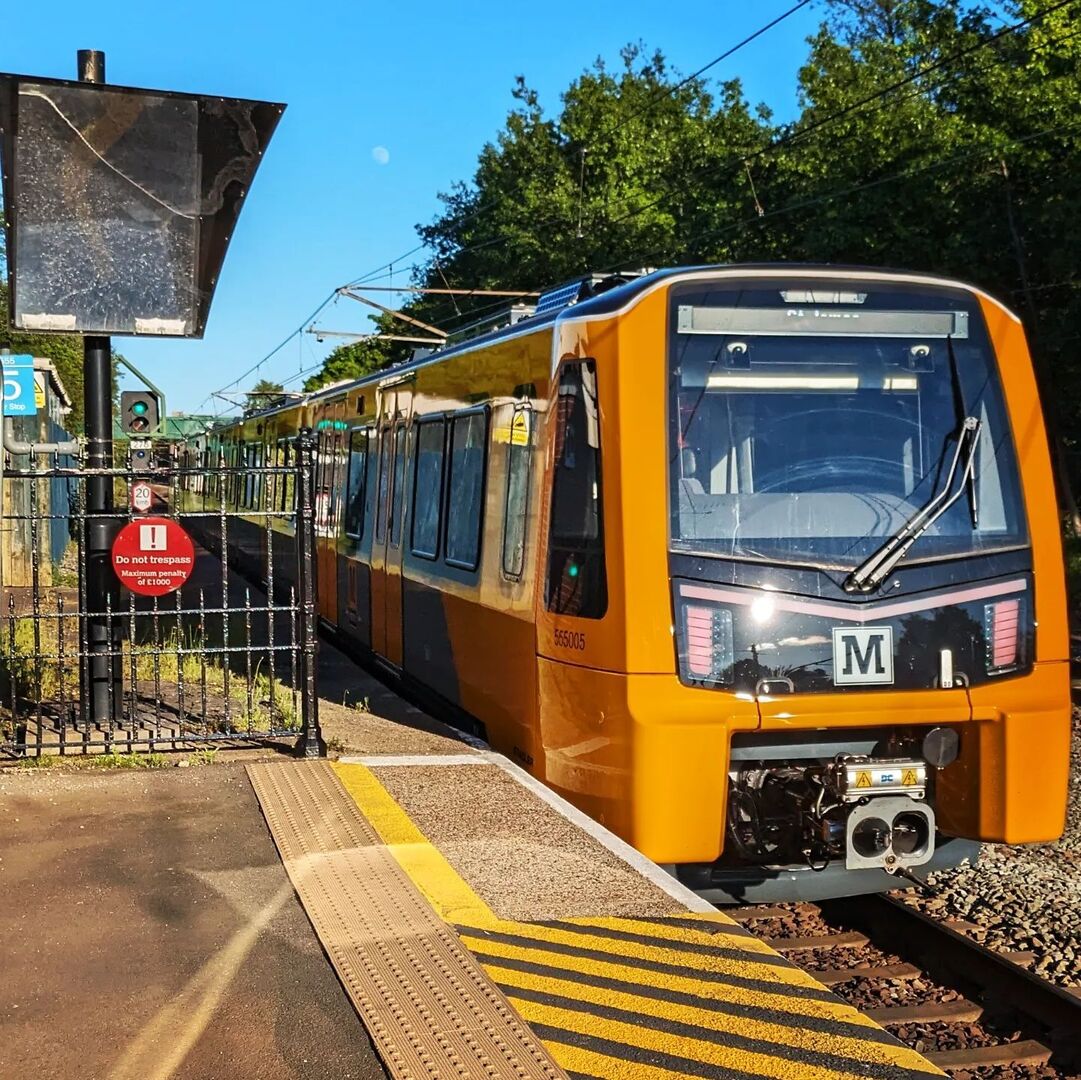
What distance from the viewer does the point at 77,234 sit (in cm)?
761

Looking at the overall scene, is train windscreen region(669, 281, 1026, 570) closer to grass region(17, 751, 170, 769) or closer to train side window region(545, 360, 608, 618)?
train side window region(545, 360, 608, 618)

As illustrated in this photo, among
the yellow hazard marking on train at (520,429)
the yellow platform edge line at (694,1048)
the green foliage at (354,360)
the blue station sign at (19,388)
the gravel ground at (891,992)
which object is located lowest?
the gravel ground at (891,992)

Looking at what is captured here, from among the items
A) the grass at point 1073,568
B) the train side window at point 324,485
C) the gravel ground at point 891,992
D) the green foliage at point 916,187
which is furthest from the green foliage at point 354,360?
the gravel ground at point 891,992

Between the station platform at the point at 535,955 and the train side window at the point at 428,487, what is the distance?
3.24 metres

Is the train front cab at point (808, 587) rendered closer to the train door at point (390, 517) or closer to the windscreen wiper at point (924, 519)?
the windscreen wiper at point (924, 519)

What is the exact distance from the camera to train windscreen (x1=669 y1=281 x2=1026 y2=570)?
6.24m

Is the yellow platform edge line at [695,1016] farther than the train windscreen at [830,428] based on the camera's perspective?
No

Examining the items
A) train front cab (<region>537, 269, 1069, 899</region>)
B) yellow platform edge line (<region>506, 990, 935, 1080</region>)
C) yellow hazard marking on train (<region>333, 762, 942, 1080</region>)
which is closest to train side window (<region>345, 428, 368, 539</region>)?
train front cab (<region>537, 269, 1069, 899</region>)

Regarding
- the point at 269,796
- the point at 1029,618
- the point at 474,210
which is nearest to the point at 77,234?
the point at 269,796

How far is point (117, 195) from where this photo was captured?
7621 mm

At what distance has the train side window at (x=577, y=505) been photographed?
6.36 m

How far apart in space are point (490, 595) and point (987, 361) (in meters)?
3.02

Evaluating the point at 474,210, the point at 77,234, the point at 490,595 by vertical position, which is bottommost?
the point at 490,595

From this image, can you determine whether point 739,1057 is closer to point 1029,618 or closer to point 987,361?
point 1029,618
